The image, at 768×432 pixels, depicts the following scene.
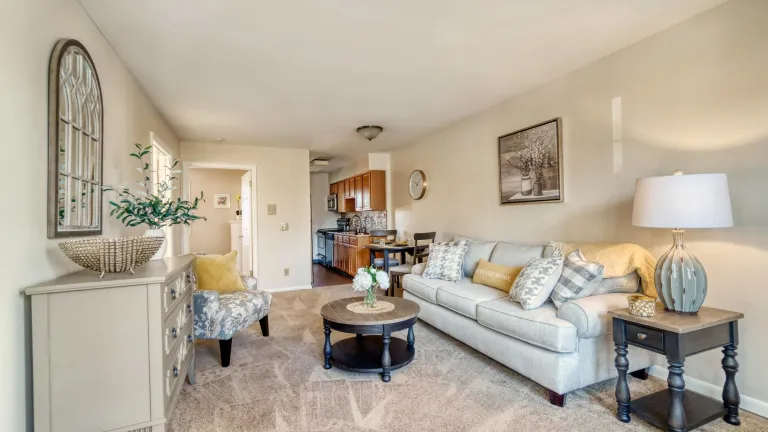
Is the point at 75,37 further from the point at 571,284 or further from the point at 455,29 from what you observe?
the point at 571,284

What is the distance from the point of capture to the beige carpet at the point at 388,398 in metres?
1.98

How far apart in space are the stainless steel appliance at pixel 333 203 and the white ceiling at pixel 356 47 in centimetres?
477

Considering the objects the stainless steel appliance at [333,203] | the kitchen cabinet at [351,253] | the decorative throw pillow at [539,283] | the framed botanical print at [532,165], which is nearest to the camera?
the decorative throw pillow at [539,283]

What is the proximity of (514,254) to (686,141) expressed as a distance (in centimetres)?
149

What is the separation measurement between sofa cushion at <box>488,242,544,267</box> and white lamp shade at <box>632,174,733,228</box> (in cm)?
122

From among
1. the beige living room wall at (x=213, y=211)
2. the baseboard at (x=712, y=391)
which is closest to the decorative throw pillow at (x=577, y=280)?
the baseboard at (x=712, y=391)

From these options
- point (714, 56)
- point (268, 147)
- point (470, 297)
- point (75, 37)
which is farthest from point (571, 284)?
point (268, 147)

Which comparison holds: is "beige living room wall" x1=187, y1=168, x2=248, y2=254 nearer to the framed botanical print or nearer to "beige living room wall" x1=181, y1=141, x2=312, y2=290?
"beige living room wall" x1=181, y1=141, x2=312, y2=290

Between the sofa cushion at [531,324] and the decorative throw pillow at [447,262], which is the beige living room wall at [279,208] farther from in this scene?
the sofa cushion at [531,324]

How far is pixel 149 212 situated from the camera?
219cm

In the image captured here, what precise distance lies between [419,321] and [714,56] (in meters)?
3.18

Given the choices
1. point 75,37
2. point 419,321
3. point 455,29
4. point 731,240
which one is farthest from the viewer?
point 419,321

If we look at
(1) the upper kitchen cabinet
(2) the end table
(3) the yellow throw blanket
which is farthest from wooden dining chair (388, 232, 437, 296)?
(2) the end table

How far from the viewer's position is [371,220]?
25.2ft
